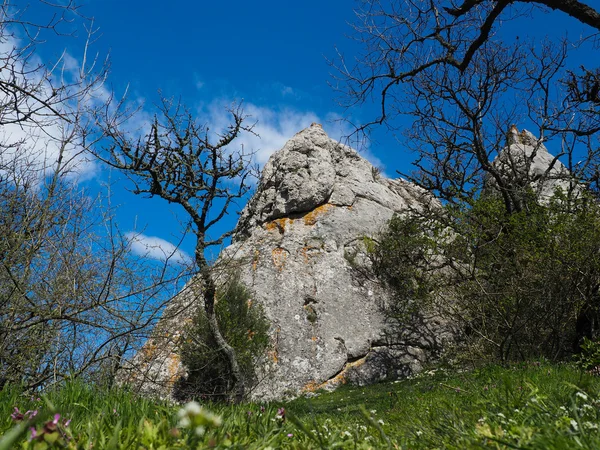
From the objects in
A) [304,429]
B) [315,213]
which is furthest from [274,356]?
[304,429]

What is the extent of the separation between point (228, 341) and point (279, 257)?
488 centimetres

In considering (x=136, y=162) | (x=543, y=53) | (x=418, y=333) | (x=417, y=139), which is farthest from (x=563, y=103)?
(x=136, y=162)

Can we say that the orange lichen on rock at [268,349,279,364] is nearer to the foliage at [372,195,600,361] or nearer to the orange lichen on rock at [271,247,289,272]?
the orange lichen on rock at [271,247,289,272]

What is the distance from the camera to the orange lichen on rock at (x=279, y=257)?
58.4 ft

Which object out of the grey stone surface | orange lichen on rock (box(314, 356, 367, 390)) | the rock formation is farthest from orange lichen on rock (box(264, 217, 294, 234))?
the grey stone surface

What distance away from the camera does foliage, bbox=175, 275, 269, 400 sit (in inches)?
541

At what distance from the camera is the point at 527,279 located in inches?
382

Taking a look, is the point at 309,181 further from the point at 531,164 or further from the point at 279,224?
the point at 531,164

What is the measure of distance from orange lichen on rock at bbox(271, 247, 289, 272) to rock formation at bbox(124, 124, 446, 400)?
4 centimetres

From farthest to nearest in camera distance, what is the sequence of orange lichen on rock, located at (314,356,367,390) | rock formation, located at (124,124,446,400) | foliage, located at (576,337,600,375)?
rock formation, located at (124,124,446,400), orange lichen on rock, located at (314,356,367,390), foliage, located at (576,337,600,375)

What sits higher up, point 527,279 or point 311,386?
point 527,279

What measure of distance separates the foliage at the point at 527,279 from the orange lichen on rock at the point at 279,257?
20.9 feet

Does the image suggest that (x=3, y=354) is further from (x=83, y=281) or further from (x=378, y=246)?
(x=378, y=246)

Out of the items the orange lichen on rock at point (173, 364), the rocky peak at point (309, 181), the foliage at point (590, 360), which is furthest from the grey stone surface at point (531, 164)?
the orange lichen on rock at point (173, 364)
